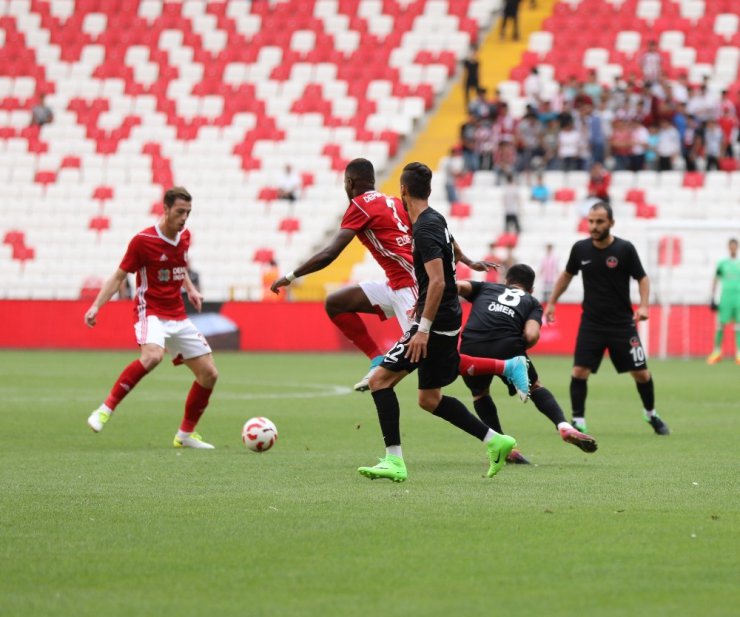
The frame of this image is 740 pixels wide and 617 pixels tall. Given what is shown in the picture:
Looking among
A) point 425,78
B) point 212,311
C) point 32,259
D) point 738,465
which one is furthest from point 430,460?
point 425,78

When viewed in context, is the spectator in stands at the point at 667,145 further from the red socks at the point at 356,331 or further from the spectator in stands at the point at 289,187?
Result: the red socks at the point at 356,331

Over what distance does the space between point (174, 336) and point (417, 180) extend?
384 cm

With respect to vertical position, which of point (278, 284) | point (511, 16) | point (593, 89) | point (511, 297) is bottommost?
point (511, 297)

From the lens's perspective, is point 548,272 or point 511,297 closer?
point 511,297

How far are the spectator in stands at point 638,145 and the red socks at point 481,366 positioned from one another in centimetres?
2155

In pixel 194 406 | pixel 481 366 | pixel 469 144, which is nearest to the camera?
pixel 481 366

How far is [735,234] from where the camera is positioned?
92.7 ft

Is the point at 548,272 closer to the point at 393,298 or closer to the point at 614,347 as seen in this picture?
the point at 614,347

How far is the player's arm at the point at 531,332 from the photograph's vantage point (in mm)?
10438

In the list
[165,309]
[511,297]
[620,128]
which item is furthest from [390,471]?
[620,128]

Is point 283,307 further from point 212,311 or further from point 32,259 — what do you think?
point 32,259

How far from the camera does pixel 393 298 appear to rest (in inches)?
438

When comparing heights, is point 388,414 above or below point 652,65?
below

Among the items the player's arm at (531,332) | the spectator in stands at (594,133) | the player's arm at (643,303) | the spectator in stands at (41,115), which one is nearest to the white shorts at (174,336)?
the player's arm at (531,332)
